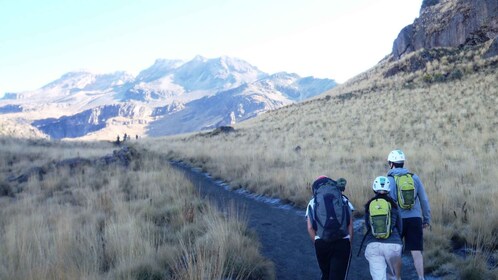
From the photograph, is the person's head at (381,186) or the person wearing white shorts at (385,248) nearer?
the person wearing white shorts at (385,248)

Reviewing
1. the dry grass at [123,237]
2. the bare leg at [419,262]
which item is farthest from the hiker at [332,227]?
the bare leg at [419,262]

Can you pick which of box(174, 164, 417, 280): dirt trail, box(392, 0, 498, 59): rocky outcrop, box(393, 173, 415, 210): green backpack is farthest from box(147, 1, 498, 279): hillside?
box(392, 0, 498, 59): rocky outcrop

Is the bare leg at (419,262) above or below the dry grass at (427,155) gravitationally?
below

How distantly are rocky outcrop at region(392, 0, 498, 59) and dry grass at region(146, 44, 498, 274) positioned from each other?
4.48 m

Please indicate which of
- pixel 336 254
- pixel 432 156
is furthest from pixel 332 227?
pixel 432 156

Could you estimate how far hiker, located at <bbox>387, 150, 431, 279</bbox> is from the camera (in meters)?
5.67

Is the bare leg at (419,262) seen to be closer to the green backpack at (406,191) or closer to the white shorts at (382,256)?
the green backpack at (406,191)

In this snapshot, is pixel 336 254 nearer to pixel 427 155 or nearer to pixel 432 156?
pixel 432 156

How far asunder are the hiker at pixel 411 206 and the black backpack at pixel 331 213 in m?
1.33

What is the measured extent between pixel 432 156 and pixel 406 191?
10.1 metres

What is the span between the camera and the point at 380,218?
493 centimetres

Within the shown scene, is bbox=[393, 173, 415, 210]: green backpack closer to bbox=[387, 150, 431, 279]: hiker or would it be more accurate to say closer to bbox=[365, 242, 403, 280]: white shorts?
bbox=[387, 150, 431, 279]: hiker

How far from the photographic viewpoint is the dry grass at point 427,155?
804cm

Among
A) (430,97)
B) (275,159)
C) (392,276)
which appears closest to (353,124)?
(430,97)
